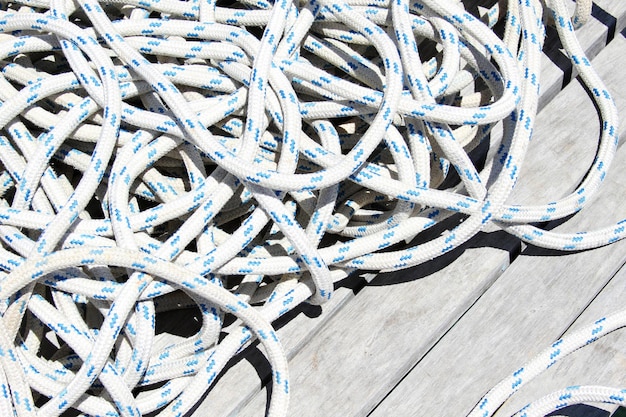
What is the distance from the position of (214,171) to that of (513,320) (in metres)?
0.53

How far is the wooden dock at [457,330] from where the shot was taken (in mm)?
1150

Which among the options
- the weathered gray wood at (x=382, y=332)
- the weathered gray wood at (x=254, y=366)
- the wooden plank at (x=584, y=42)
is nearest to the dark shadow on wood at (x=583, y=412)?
the weathered gray wood at (x=382, y=332)

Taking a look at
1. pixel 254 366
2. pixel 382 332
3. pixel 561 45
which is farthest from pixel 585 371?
pixel 561 45

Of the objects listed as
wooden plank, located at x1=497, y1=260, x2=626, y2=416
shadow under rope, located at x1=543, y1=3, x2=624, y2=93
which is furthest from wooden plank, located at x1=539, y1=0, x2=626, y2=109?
wooden plank, located at x1=497, y1=260, x2=626, y2=416

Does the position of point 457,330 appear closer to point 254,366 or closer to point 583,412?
point 583,412

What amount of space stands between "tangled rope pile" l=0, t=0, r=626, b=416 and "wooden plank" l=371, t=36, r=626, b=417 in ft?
0.23

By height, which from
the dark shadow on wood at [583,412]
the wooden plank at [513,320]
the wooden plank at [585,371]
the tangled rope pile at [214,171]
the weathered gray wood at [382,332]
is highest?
the tangled rope pile at [214,171]

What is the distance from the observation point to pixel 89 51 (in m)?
1.07

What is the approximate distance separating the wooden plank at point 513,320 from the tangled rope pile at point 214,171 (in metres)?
0.07

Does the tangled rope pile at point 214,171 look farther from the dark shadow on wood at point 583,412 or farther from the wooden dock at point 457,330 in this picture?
the dark shadow on wood at point 583,412

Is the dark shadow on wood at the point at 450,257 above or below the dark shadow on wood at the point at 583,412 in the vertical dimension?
above

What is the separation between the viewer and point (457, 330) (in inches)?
47.6

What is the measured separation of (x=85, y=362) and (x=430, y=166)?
58cm

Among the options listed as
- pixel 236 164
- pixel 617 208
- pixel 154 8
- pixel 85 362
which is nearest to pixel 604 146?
pixel 617 208
